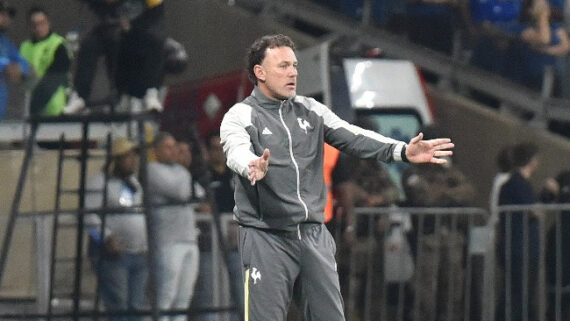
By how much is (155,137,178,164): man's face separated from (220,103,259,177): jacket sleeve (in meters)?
4.00

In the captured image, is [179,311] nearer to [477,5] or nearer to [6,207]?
[6,207]

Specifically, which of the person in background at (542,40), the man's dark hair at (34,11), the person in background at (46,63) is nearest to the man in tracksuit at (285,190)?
the person in background at (46,63)

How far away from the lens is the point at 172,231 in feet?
38.3

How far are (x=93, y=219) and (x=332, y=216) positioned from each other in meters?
1.80

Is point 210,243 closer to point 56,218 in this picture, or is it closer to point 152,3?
point 56,218

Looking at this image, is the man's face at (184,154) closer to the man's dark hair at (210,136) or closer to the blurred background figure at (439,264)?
the man's dark hair at (210,136)

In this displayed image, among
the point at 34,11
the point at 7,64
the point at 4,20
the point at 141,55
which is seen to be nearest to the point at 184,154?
the point at 141,55

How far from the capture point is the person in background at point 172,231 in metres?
11.6

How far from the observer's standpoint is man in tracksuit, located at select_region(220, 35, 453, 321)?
25.4ft

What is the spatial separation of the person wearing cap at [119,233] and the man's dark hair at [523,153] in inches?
127

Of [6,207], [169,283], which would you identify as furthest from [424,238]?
[6,207]

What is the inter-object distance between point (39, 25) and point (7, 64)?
89 cm

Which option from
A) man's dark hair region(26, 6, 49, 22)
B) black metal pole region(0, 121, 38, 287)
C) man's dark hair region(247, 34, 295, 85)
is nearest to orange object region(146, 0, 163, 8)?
black metal pole region(0, 121, 38, 287)

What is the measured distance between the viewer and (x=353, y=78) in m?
14.6
